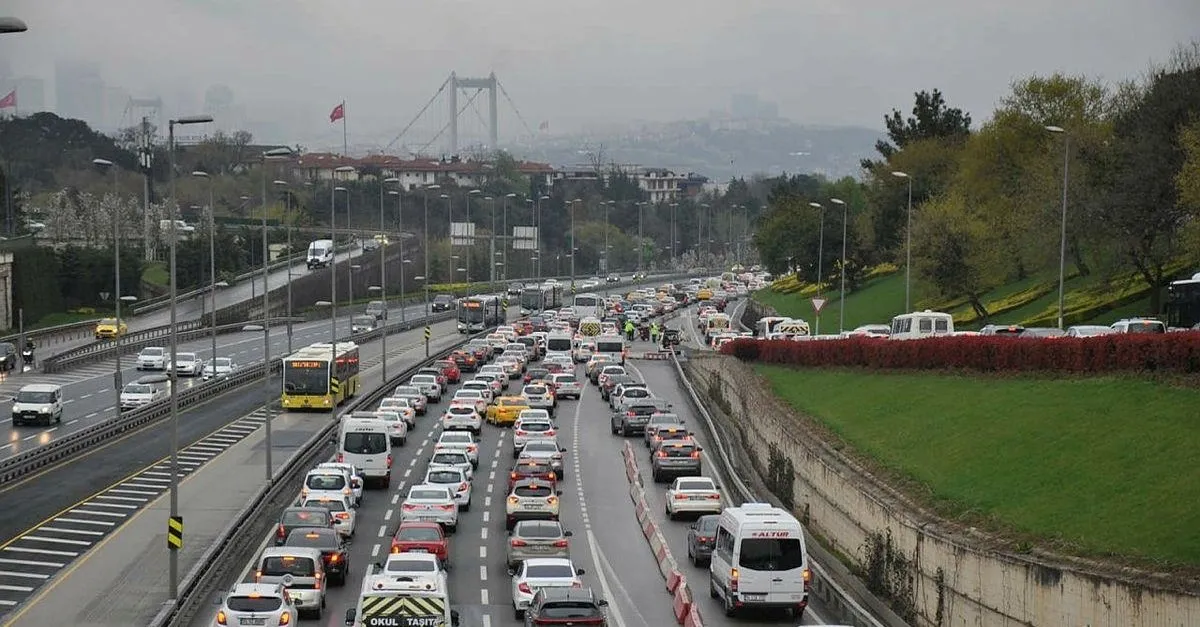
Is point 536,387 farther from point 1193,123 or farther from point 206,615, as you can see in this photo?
point 206,615

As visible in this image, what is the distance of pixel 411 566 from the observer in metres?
31.4

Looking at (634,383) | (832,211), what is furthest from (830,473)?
(832,211)

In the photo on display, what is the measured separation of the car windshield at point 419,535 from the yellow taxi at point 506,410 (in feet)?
97.5

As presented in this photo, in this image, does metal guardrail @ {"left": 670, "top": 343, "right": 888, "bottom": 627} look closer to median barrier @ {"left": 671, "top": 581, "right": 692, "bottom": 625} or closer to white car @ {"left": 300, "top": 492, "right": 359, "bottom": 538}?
median barrier @ {"left": 671, "top": 581, "right": 692, "bottom": 625}

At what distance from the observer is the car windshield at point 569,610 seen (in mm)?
28547

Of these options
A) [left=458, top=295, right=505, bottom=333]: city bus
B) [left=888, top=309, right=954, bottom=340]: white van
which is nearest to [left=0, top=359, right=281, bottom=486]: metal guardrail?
[left=888, top=309, right=954, bottom=340]: white van

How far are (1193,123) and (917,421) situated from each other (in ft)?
83.4

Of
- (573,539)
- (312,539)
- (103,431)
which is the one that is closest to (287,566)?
(312,539)

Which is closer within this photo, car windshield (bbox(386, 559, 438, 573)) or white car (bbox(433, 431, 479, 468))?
car windshield (bbox(386, 559, 438, 573))

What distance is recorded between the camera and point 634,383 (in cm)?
7500

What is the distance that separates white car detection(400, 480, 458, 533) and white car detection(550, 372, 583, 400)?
111 feet

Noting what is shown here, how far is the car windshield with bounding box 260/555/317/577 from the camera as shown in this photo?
3194cm

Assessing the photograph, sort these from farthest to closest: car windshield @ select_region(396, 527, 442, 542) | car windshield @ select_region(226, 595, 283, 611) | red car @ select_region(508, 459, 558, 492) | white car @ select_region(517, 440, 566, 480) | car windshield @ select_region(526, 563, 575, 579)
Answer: white car @ select_region(517, 440, 566, 480)
red car @ select_region(508, 459, 558, 492)
car windshield @ select_region(396, 527, 442, 542)
car windshield @ select_region(526, 563, 575, 579)
car windshield @ select_region(226, 595, 283, 611)

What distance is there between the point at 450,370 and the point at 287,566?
172ft
